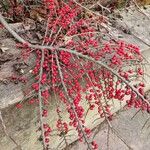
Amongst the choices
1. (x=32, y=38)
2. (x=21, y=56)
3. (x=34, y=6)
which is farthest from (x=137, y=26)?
(x=21, y=56)

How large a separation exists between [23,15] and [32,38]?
14.9 inches

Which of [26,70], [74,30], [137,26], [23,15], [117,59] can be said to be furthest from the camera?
[137,26]

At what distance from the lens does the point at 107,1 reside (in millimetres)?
3459

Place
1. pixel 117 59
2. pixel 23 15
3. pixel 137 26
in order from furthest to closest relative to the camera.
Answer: pixel 137 26 < pixel 23 15 < pixel 117 59

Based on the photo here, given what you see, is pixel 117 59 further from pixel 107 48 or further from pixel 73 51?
pixel 73 51

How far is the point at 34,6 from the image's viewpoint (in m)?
3.07

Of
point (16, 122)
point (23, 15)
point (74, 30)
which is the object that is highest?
point (74, 30)

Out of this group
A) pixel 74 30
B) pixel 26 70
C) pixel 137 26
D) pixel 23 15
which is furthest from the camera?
pixel 137 26

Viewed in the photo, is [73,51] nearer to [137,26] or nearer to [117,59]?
[117,59]

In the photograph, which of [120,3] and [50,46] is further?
[120,3]

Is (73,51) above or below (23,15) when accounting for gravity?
above

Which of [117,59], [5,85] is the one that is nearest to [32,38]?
[5,85]

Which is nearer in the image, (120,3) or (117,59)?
(117,59)

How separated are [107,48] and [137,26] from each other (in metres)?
1.27
